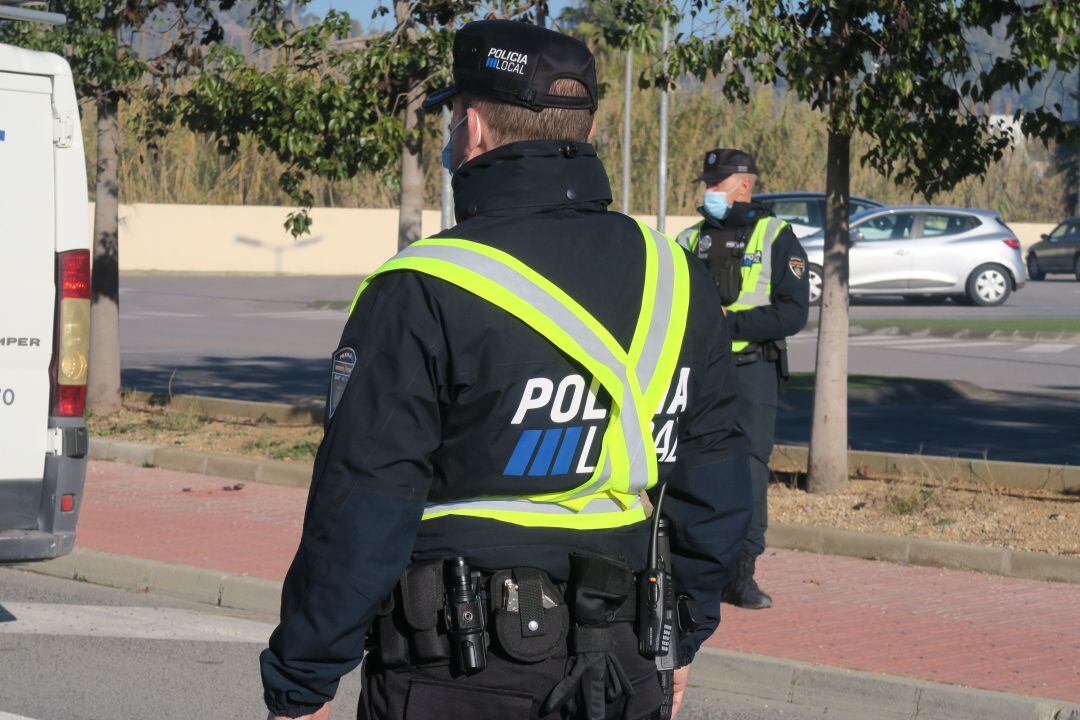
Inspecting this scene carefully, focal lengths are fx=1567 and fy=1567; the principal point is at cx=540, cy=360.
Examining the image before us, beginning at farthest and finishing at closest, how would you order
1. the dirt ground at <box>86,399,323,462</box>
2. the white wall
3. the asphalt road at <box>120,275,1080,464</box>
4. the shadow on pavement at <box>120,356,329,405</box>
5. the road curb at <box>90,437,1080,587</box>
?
the white wall < the shadow on pavement at <box>120,356,329,405</box> < the asphalt road at <box>120,275,1080,464</box> < the dirt ground at <box>86,399,323,462</box> < the road curb at <box>90,437,1080,587</box>

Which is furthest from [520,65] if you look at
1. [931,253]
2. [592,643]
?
[931,253]

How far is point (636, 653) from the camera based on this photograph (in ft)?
8.55

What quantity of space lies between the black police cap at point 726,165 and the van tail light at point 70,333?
106 inches

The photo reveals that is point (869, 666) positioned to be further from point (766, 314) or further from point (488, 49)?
point (488, 49)

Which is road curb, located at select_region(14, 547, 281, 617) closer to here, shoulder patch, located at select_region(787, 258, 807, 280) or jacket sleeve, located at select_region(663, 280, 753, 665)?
shoulder patch, located at select_region(787, 258, 807, 280)

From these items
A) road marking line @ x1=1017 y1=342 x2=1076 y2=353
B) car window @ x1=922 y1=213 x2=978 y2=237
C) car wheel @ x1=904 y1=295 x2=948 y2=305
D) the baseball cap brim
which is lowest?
road marking line @ x1=1017 y1=342 x2=1076 y2=353

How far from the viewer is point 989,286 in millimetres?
25703

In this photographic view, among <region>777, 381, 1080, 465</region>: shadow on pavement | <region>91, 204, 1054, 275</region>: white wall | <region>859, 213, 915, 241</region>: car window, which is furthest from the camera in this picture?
<region>91, 204, 1054, 275</region>: white wall

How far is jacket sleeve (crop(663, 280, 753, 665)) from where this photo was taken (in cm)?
277

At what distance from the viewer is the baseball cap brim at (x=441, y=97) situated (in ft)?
8.70

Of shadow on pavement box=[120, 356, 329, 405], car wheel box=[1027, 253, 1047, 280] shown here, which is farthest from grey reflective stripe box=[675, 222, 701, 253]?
car wheel box=[1027, 253, 1047, 280]

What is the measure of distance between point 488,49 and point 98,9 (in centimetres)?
923

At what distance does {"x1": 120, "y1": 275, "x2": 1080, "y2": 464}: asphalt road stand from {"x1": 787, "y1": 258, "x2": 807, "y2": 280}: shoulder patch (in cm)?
343

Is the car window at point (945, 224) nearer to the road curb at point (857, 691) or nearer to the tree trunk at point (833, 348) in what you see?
the tree trunk at point (833, 348)
